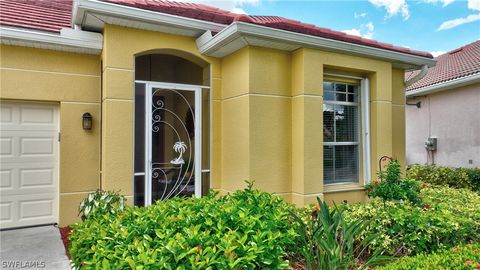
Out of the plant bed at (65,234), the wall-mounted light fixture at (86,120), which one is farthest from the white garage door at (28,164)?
the wall-mounted light fixture at (86,120)

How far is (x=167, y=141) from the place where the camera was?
627 cm

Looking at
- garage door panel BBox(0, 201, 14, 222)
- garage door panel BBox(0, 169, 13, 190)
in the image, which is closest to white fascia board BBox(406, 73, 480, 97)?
garage door panel BBox(0, 169, 13, 190)

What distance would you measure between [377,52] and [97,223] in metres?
6.27

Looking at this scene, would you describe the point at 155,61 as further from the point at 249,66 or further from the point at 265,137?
the point at 265,137

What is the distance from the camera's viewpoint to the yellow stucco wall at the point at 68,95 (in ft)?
19.1

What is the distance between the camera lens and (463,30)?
1388 centimetres

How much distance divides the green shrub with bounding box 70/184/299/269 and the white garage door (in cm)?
350

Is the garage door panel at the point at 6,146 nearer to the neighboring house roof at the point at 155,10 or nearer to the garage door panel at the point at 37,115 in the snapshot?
the garage door panel at the point at 37,115

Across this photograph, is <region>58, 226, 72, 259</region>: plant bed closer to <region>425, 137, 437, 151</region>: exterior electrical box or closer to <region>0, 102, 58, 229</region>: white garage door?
<region>0, 102, 58, 229</region>: white garage door

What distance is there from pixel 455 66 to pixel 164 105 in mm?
12083

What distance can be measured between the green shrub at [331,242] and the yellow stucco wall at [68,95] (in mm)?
4555

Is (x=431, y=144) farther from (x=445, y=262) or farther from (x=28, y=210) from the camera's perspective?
(x=28, y=210)

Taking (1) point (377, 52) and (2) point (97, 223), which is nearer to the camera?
(2) point (97, 223)

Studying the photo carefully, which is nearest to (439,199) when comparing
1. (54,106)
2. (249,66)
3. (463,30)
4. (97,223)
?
(249,66)
